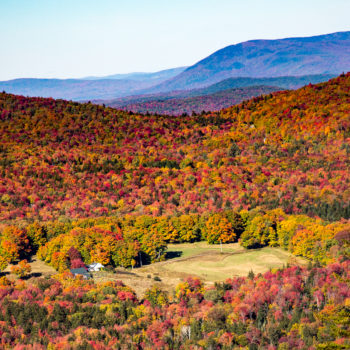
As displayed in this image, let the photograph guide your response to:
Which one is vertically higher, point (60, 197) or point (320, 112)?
point (320, 112)

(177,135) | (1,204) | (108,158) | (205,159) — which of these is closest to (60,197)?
(1,204)

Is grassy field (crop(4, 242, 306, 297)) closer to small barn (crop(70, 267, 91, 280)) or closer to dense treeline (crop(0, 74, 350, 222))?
small barn (crop(70, 267, 91, 280))

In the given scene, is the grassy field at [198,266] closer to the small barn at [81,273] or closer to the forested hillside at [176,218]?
the small barn at [81,273]

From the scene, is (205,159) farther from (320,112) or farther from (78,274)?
(78,274)

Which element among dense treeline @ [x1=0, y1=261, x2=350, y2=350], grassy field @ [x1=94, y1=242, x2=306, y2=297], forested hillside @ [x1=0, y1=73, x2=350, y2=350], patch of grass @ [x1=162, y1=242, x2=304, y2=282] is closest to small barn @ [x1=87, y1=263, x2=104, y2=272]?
forested hillside @ [x1=0, y1=73, x2=350, y2=350]

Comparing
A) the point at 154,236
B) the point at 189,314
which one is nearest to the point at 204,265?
the point at 154,236

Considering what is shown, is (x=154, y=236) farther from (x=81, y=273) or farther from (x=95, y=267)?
(x=81, y=273)
